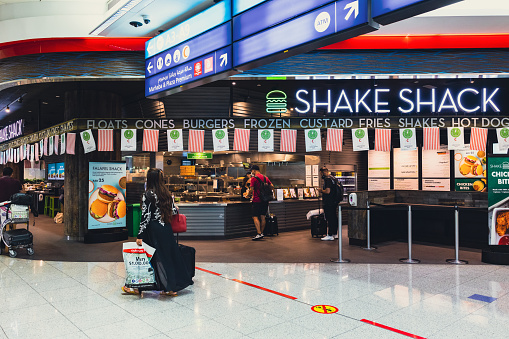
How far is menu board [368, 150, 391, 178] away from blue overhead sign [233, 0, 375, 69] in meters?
10.7

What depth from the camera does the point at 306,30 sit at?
3.37 m

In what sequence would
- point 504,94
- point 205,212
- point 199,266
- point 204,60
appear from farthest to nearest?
point 504,94
point 205,212
point 199,266
point 204,60

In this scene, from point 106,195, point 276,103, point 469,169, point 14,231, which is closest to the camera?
point 14,231

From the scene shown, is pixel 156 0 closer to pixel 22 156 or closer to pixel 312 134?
pixel 312 134

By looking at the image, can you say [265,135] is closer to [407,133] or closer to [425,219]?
[407,133]

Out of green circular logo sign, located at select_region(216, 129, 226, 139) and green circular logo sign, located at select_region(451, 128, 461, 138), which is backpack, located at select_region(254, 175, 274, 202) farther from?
green circular logo sign, located at select_region(451, 128, 461, 138)

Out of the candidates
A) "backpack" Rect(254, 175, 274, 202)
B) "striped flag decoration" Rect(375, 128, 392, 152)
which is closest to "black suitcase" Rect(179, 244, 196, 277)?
"backpack" Rect(254, 175, 274, 202)

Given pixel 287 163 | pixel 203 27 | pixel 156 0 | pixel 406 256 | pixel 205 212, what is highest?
pixel 156 0

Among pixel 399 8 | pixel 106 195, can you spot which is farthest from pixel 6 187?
pixel 399 8

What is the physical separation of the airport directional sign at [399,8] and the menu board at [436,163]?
10775mm

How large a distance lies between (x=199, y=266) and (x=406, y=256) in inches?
158

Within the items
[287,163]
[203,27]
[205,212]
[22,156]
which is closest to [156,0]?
[203,27]

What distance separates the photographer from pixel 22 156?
477 inches

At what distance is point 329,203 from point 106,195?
532 cm
